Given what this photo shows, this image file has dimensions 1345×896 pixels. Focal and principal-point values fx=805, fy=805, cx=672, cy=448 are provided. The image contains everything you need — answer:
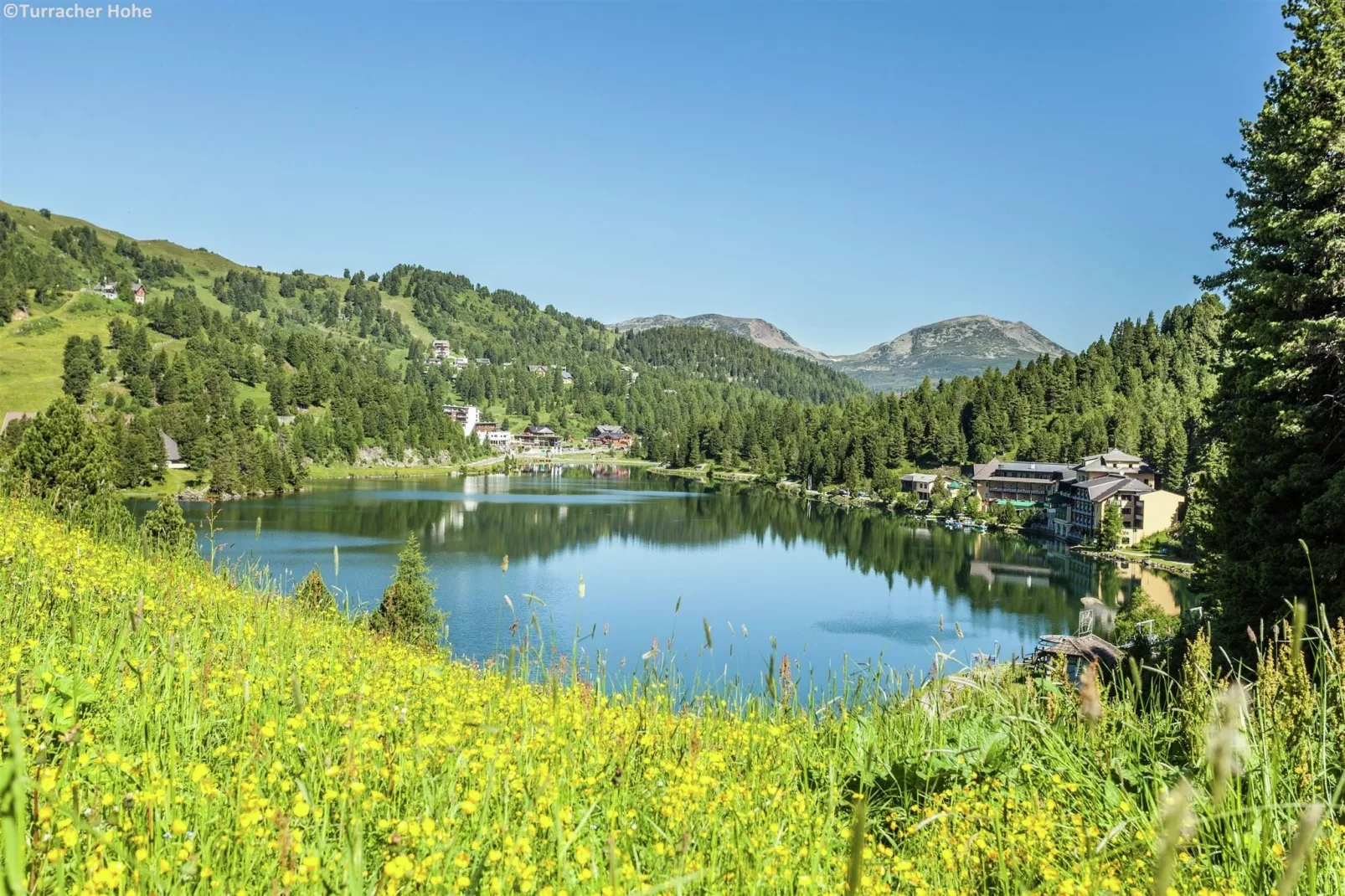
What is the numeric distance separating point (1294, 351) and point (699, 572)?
1531 inches

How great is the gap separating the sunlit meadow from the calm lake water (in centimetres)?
1237

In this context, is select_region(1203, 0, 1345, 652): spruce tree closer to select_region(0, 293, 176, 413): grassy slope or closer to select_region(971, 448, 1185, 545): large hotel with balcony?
select_region(971, 448, 1185, 545): large hotel with balcony

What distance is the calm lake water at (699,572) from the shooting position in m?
31.7

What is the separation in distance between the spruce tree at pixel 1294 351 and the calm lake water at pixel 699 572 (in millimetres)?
2961

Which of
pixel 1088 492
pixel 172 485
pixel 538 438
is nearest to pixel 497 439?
pixel 538 438

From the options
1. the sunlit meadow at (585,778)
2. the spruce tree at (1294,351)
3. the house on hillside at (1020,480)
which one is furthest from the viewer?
the house on hillside at (1020,480)

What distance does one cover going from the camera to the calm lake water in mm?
31688

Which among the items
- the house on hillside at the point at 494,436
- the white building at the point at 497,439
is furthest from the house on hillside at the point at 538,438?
the white building at the point at 497,439

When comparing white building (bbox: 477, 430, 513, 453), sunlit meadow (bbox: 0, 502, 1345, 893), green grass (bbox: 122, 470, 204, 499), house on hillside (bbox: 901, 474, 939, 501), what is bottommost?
green grass (bbox: 122, 470, 204, 499)

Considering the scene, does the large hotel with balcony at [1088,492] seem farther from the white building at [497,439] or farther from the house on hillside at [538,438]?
the house on hillside at [538,438]

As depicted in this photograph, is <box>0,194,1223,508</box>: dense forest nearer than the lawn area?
Yes

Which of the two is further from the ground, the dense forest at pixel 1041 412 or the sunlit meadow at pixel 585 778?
the dense forest at pixel 1041 412

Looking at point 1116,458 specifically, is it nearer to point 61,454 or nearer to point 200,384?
point 61,454

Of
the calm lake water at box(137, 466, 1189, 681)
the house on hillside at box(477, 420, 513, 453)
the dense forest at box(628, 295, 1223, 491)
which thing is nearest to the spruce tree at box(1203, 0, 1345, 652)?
the calm lake water at box(137, 466, 1189, 681)
